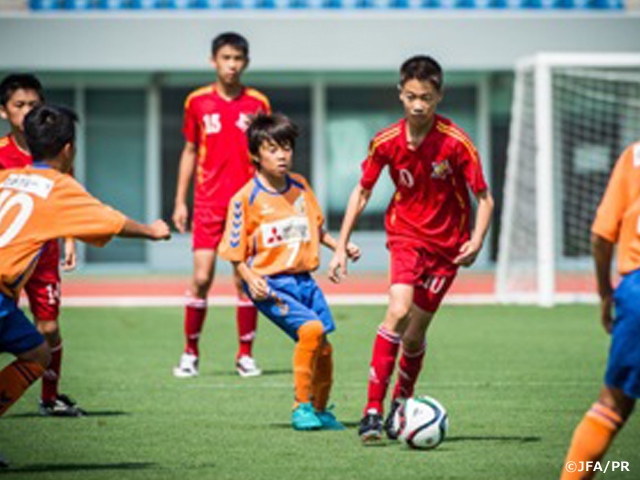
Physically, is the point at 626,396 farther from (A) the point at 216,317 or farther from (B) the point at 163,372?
(A) the point at 216,317

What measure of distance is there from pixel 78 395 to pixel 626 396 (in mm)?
4638

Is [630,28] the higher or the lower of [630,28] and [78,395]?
the higher

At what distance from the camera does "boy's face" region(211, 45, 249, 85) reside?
33.2ft

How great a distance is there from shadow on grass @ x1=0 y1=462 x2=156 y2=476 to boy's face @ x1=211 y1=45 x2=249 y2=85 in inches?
162

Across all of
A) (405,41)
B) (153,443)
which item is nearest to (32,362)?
(153,443)

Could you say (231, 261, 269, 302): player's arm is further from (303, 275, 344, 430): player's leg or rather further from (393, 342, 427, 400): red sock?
(393, 342, 427, 400): red sock

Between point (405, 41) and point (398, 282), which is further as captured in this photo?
point (405, 41)

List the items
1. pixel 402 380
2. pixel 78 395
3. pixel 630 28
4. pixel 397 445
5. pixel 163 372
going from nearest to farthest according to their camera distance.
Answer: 1. pixel 397 445
2. pixel 402 380
3. pixel 78 395
4. pixel 163 372
5. pixel 630 28

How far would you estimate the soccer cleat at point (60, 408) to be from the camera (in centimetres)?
816

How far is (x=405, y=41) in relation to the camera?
23.0 metres

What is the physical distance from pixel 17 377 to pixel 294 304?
1693 mm

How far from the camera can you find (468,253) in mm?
7363

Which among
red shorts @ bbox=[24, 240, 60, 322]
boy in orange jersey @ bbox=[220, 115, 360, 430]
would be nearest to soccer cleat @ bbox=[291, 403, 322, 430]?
boy in orange jersey @ bbox=[220, 115, 360, 430]

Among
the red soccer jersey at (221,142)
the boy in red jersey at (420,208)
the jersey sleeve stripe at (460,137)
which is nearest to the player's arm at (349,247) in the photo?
the boy in red jersey at (420,208)
